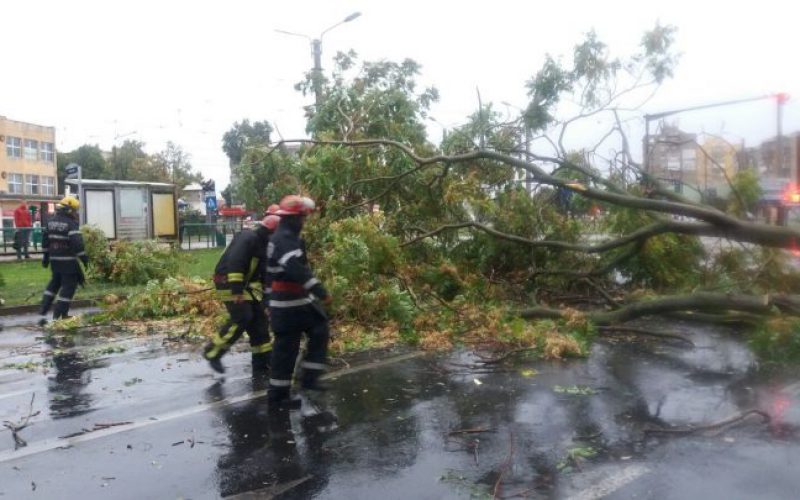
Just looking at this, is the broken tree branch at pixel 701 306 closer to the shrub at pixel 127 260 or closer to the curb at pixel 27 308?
the curb at pixel 27 308

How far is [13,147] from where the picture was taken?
2191 inches

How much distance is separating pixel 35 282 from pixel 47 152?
166 ft

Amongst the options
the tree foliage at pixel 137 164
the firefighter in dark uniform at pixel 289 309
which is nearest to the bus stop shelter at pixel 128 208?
the firefighter in dark uniform at pixel 289 309

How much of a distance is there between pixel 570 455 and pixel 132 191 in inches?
768

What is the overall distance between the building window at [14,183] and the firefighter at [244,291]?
2234 inches

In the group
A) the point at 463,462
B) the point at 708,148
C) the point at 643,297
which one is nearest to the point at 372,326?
the point at 643,297

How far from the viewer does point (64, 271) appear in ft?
31.6

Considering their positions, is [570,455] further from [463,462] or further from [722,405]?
[722,405]

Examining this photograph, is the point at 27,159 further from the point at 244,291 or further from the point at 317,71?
the point at 244,291

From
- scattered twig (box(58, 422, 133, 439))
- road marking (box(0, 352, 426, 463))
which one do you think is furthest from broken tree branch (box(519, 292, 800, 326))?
scattered twig (box(58, 422, 133, 439))

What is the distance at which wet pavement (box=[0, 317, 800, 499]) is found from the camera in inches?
158

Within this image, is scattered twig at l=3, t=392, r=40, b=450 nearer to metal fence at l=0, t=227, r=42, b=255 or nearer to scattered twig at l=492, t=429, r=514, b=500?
scattered twig at l=492, t=429, r=514, b=500

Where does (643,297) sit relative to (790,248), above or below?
below

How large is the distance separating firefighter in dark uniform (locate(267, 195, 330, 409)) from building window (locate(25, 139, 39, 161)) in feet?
193
